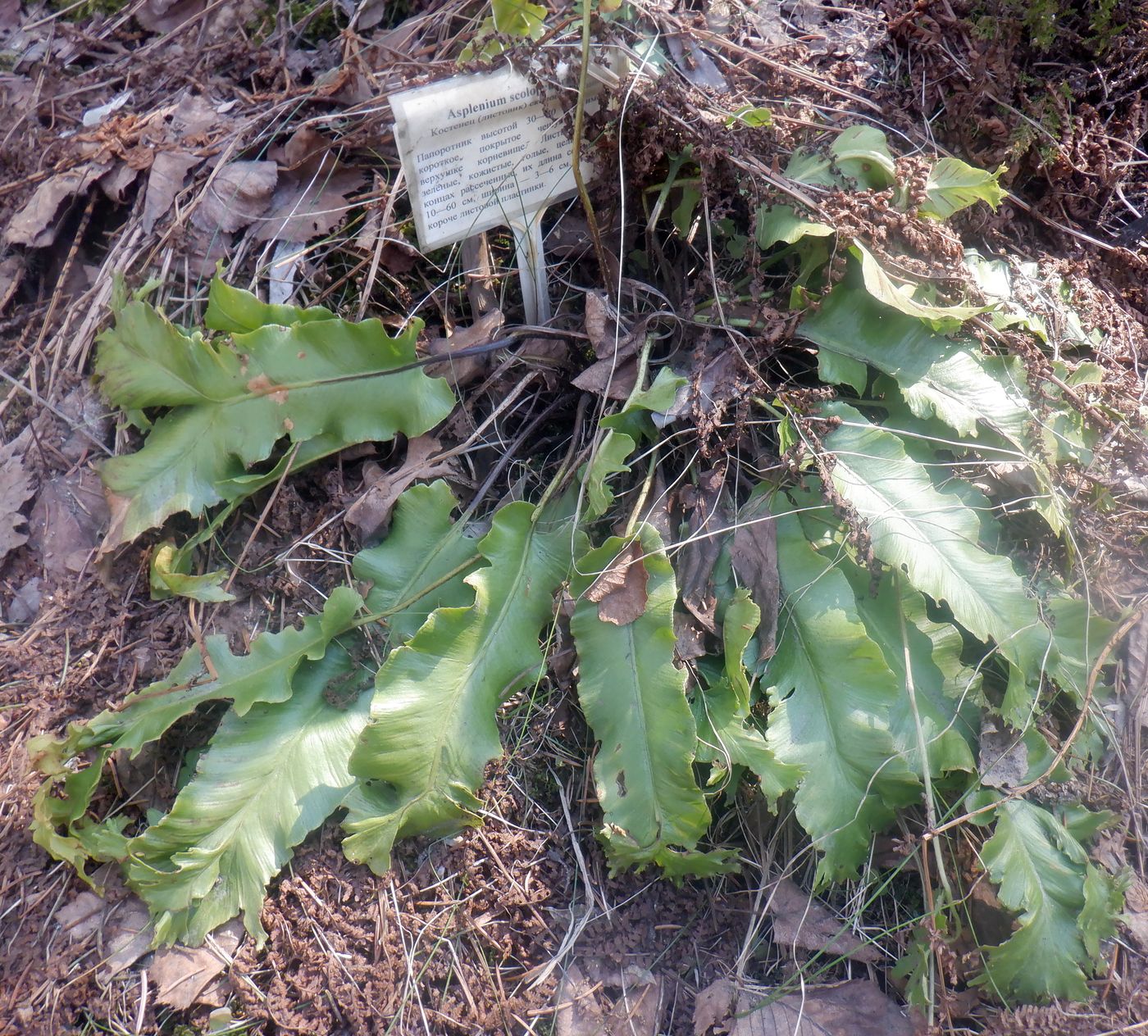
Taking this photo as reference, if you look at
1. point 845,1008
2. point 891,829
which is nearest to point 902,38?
point 891,829

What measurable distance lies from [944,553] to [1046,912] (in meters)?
0.62

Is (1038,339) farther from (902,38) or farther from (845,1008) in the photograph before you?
(845,1008)

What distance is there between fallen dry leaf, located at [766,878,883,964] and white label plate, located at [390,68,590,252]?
1423 mm

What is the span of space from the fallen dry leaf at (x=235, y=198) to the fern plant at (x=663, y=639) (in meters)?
0.36

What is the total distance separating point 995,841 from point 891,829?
20 cm

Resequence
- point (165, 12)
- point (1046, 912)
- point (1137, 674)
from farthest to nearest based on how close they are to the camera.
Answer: point (165, 12)
point (1137, 674)
point (1046, 912)

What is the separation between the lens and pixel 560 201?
2023 millimetres

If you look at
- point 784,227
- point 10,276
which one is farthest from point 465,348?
point 10,276

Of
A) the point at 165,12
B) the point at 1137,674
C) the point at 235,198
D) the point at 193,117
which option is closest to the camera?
the point at 1137,674

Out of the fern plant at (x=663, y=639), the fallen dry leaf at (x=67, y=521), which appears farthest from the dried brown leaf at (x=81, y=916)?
the fallen dry leaf at (x=67, y=521)

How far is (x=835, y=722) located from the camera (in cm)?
151

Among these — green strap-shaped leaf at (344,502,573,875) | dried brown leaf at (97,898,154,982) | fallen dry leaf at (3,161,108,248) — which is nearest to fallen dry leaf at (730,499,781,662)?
green strap-shaped leaf at (344,502,573,875)

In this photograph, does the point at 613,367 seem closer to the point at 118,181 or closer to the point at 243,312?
the point at 243,312

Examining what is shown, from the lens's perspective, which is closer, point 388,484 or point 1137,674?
point 1137,674
